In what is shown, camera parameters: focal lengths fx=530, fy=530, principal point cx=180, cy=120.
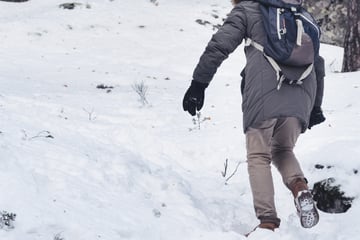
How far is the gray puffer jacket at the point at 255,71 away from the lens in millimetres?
3535

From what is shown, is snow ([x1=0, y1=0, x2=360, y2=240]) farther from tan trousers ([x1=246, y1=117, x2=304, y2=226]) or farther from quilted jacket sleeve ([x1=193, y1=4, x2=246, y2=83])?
quilted jacket sleeve ([x1=193, y1=4, x2=246, y2=83])

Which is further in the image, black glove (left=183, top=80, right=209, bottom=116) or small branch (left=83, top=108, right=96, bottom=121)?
small branch (left=83, top=108, right=96, bottom=121)

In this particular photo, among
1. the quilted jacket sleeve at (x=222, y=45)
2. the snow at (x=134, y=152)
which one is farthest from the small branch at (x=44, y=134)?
the quilted jacket sleeve at (x=222, y=45)

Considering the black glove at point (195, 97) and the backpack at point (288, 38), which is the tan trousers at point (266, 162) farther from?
the black glove at point (195, 97)

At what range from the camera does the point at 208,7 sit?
16234 millimetres

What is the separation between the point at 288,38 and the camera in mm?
3457

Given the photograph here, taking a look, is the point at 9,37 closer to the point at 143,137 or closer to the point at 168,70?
the point at 168,70

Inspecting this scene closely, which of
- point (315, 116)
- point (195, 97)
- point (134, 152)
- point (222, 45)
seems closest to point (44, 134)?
point (134, 152)

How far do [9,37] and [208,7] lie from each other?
254 inches

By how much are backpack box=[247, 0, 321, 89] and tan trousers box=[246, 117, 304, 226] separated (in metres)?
0.30

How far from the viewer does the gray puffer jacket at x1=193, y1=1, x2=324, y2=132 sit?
3.54 m

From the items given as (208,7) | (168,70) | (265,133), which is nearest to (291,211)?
(265,133)

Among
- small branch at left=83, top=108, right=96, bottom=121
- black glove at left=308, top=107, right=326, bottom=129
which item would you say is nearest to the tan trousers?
black glove at left=308, top=107, right=326, bottom=129

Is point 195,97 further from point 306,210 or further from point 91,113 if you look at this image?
point 91,113
